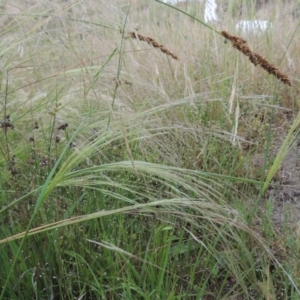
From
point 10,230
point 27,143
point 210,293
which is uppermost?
point 27,143

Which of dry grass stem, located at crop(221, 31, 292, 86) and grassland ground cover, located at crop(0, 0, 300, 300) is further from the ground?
dry grass stem, located at crop(221, 31, 292, 86)

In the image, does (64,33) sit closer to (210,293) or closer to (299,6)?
(210,293)

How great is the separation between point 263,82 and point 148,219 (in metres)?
1.25

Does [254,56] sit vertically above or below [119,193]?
above

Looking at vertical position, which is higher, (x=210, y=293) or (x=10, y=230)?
(x=10, y=230)

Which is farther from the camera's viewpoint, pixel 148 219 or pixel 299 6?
pixel 299 6

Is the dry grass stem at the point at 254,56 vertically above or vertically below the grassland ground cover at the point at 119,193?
above

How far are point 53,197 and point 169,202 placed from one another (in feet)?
1.59

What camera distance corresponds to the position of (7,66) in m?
1.54

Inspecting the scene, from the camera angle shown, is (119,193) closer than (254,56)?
No

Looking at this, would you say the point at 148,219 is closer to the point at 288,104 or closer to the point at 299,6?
the point at 288,104

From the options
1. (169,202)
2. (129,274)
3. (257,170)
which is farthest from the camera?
(257,170)

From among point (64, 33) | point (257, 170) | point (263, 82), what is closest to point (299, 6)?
point (263, 82)

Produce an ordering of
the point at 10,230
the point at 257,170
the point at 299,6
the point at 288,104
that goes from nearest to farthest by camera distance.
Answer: the point at 10,230, the point at 257,170, the point at 288,104, the point at 299,6
